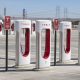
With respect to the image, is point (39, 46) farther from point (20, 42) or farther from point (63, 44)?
point (63, 44)

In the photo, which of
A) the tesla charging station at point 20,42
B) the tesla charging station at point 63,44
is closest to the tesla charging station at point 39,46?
the tesla charging station at point 20,42

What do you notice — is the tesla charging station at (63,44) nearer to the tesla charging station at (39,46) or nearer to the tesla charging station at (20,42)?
the tesla charging station at (20,42)

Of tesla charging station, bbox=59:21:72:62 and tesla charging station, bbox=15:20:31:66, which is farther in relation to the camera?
tesla charging station, bbox=59:21:72:62

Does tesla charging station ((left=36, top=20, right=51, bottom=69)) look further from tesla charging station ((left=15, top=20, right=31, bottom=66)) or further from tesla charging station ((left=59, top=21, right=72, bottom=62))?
tesla charging station ((left=59, top=21, right=72, bottom=62))

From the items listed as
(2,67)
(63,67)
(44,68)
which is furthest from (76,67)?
(2,67)

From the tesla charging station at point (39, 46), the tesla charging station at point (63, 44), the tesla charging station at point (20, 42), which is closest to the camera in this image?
the tesla charging station at point (39, 46)

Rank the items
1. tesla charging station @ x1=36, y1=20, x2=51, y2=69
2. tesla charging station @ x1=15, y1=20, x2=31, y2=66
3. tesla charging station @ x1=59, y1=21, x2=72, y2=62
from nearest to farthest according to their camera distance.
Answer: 1. tesla charging station @ x1=36, y1=20, x2=51, y2=69
2. tesla charging station @ x1=15, y1=20, x2=31, y2=66
3. tesla charging station @ x1=59, y1=21, x2=72, y2=62

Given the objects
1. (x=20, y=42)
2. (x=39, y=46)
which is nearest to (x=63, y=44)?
(x=20, y=42)

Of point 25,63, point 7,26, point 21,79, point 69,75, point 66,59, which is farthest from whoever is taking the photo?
point 66,59

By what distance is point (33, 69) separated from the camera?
15297 millimetres

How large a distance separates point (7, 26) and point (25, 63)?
2035 millimetres

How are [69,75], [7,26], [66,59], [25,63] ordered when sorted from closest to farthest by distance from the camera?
[69,75], [7,26], [25,63], [66,59]

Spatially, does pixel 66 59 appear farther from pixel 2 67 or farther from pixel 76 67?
pixel 2 67

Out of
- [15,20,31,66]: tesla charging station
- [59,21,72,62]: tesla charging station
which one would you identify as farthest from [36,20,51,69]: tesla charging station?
[59,21,72,62]: tesla charging station
